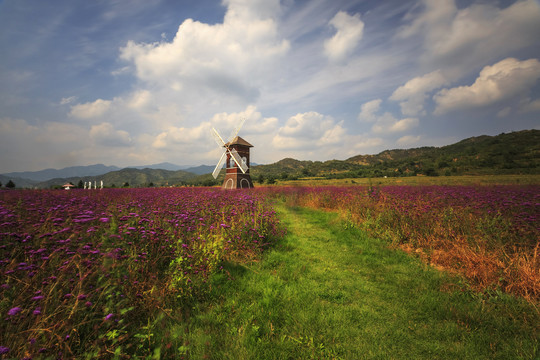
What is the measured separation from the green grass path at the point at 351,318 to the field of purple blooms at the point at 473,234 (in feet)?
1.86

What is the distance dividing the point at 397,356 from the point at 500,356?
1270mm

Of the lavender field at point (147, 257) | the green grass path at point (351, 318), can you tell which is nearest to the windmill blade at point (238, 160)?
the lavender field at point (147, 257)

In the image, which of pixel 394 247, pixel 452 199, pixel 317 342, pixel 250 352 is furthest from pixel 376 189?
pixel 250 352

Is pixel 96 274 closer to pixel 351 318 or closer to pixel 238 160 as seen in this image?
pixel 351 318

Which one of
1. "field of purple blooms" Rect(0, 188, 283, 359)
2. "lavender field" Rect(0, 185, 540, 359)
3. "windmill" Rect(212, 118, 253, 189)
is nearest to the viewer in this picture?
"field of purple blooms" Rect(0, 188, 283, 359)

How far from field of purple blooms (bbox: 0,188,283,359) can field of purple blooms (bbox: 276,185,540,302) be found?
470 centimetres

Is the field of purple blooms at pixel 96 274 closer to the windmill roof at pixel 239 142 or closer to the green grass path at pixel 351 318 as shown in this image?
the green grass path at pixel 351 318

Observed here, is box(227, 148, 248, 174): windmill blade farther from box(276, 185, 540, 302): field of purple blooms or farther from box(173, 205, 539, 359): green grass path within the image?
box(173, 205, 539, 359): green grass path

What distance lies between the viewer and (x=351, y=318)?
323cm

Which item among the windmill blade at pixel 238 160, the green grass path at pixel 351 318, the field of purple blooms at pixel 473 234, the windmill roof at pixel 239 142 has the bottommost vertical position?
the green grass path at pixel 351 318

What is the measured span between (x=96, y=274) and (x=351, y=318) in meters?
3.74

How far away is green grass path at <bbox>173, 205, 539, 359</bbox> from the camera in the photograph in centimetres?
256

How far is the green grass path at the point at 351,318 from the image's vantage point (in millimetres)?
2562

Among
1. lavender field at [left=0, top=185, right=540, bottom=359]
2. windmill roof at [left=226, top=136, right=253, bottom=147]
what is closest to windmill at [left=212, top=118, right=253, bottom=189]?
windmill roof at [left=226, top=136, right=253, bottom=147]
